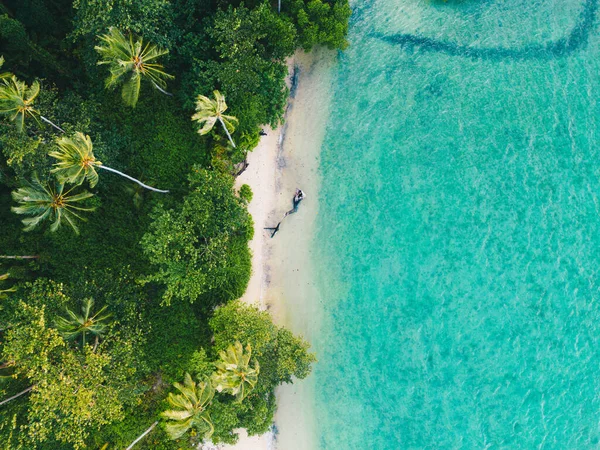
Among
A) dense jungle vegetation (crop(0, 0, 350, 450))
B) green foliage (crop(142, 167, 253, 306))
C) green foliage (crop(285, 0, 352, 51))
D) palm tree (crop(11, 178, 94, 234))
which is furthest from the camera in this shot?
green foliage (crop(285, 0, 352, 51))

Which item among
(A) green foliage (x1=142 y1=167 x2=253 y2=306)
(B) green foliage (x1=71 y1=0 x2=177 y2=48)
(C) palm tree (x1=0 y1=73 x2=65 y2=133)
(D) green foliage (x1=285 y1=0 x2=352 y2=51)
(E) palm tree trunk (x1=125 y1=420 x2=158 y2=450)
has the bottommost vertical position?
(E) palm tree trunk (x1=125 y1=420 x2=158 y2=450)

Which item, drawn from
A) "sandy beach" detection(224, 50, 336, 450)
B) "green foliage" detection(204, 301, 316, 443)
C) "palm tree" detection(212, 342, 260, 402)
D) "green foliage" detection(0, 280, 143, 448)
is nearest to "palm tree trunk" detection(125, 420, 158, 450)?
"green foliage" detection(0, 280, 143, 448)

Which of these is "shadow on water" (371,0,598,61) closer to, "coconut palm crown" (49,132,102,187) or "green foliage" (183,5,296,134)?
"green foliage" (183,5,296,134)

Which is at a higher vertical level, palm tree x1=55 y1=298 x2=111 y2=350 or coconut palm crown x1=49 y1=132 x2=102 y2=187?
coconut palm crown x1=49 y1=132 x2=102 y2=187

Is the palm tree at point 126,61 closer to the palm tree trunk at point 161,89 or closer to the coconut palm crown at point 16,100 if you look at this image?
the palm tree trunk at point 161,89

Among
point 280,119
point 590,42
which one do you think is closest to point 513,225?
point 590,42

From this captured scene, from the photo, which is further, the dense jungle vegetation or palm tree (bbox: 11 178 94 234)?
the dense jungle vegetation

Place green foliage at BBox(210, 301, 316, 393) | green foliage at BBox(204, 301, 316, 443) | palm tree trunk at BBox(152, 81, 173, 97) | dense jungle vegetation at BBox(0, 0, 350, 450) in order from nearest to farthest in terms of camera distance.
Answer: dense jungle vegetation at BBox(0, 0, 350, 450) < palm tree trunk at BBox(152, 81, 173, 97) < green foliage at BBox(204, 301, 316, 443) < green foliage at BBox(210, 301, 316, 393)

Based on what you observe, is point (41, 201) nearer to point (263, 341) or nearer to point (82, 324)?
point (82, 324)
